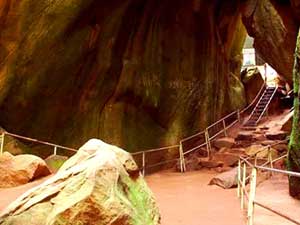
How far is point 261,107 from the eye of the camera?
20109 mm

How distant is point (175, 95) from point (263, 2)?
4630 mm

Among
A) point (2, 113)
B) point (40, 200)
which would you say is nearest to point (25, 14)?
point (2, 113)

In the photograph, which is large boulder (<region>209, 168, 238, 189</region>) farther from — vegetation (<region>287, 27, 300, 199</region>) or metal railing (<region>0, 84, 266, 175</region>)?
metal railing (<region>0, 84, 266, 175</region>)

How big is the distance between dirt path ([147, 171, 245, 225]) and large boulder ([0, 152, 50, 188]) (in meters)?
2.47

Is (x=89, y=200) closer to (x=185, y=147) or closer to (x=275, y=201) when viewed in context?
(x=275, y=201)

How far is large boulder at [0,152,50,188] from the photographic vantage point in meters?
7.32

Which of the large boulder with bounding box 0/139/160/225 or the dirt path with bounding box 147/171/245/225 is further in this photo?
the dirt path with bounding box 147/171/245/225

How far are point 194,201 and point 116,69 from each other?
251 inches

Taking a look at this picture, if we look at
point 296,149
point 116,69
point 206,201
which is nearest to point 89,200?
point 206,201

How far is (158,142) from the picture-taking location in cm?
1404

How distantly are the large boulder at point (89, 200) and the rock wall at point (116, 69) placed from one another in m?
5.32

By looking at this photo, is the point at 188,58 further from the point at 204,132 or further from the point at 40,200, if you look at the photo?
the point at 40,200

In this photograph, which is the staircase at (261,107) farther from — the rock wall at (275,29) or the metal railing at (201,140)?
the rock wall at (275,29)

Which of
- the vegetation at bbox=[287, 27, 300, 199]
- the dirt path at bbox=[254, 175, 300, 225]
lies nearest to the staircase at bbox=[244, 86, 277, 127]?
the dirt path at bbox=[254, 175, 300, 225]
